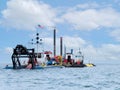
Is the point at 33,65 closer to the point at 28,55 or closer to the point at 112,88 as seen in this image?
the point at 28,55

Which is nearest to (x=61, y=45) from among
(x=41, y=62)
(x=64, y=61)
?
(x=64, y=61)

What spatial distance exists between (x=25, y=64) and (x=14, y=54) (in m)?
10.6

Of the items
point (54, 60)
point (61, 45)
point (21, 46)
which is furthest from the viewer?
point (61, 45)

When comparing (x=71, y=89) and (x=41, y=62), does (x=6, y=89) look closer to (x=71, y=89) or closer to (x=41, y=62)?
(x=71, y=89)

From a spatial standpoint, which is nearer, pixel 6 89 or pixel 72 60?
pixel 6 89

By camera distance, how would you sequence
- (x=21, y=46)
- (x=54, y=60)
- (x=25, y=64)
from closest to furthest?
(x=21, y=46)
(x=25, y=64)
(x=54, y=60)

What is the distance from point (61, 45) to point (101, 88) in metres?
132

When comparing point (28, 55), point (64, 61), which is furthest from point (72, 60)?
point (28, 55)

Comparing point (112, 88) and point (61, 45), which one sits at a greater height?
point (61, 45)

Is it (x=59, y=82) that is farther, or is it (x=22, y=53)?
(x=22, y=53)

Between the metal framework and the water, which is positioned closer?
the water

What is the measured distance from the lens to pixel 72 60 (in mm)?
172500

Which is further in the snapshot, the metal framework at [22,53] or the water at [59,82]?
the metal framework at [22,53]

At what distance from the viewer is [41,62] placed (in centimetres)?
14712
